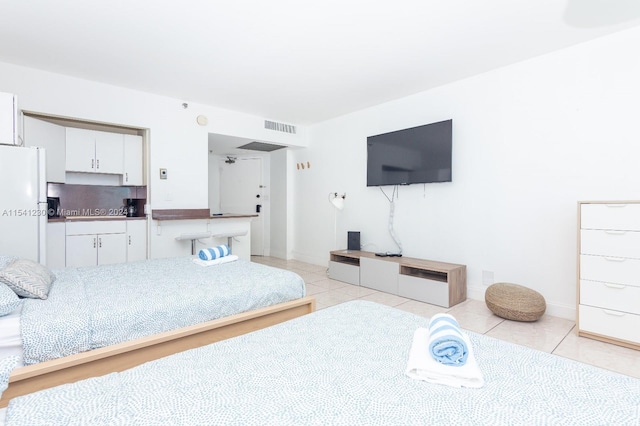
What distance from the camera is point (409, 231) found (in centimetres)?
414

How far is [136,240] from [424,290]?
11.6 ft

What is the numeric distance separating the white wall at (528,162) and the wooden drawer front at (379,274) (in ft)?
1.56

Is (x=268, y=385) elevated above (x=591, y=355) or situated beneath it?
elevated above

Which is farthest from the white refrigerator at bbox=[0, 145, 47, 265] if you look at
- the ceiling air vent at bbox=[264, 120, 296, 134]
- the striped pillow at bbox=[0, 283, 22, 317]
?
the ceiling air vent at bbox=[264, 120, 296, 134]

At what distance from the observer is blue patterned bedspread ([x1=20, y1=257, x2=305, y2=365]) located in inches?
56.0

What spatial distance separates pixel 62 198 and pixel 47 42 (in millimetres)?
2056

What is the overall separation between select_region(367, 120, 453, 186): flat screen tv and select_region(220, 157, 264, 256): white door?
2958 millimetres

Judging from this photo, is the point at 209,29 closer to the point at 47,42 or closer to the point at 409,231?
the point at 47,42

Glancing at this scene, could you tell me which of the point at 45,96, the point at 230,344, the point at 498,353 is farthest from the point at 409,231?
the point at 45,96

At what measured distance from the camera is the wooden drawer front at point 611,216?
87.4 inches

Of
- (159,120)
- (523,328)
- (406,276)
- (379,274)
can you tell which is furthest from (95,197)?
(523,328)

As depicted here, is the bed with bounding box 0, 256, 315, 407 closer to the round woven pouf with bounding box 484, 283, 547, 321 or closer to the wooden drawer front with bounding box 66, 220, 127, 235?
the wooden drawer front with bounding box 66, 220, 127, 235

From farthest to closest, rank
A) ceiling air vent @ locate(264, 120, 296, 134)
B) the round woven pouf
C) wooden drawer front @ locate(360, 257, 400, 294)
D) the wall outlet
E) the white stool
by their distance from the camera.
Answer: ceiling air vent @ locate(264, 120, 296, 134), the white stool, wooden drawer front @ locate(360, 257, 400, 294), the wall outlet, the round woven pouf


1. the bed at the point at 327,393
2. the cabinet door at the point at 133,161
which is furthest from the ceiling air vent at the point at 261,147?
the bed at the point at 327,393
